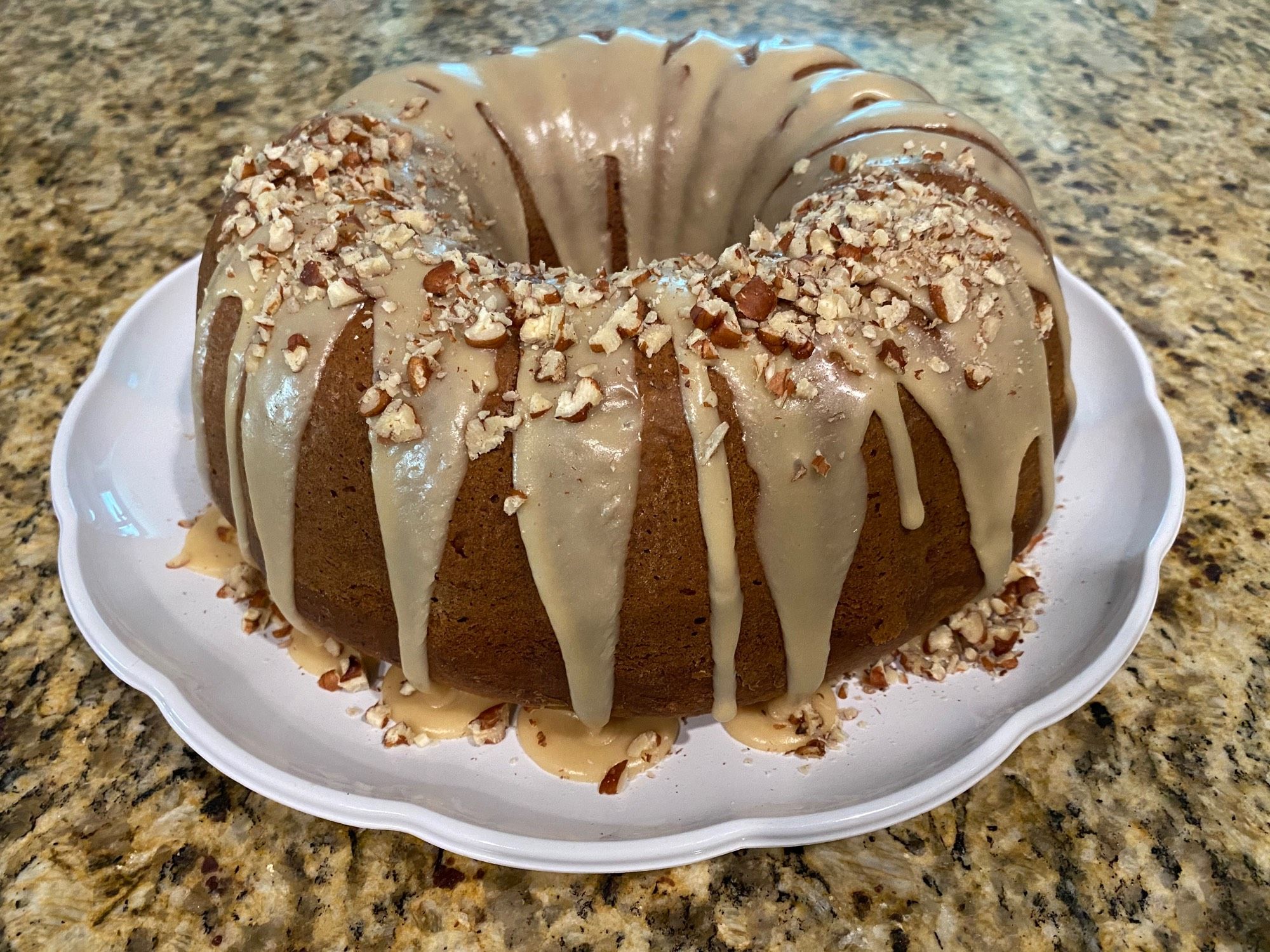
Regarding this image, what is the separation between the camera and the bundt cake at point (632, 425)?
0.98m

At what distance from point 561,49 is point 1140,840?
1.41m

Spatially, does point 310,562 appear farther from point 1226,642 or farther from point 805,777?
point 1226,642

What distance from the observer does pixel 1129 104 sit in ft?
8.11

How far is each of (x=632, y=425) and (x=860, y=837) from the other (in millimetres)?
562

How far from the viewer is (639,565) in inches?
39.5

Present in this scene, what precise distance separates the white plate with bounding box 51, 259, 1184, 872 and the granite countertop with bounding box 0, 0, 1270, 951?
3.9 inches

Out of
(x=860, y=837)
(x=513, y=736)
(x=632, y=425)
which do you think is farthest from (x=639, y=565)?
(x=860, y=837)

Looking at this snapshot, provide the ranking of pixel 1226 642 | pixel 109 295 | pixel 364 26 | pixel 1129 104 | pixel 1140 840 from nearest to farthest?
pixel 1140 840 → pixel 1226 642 → pixel 109 295 → pixel 1129 104 → pixel 364 26

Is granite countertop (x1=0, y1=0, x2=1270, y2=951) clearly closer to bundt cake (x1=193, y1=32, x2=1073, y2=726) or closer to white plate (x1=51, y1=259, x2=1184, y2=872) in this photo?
white plate (x1=51, y1=259, x2=1184, y2=872)

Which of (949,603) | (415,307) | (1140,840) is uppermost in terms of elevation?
(415,307)

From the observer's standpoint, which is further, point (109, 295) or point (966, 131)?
point (109, 295)

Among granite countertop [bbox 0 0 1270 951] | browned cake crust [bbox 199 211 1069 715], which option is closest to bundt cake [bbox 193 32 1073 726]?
browned cake crust [bbox 199 211 1069 715]

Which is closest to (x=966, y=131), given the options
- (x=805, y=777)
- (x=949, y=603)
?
(x=949, y=603)

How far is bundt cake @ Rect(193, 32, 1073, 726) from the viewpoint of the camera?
0.98 metres
